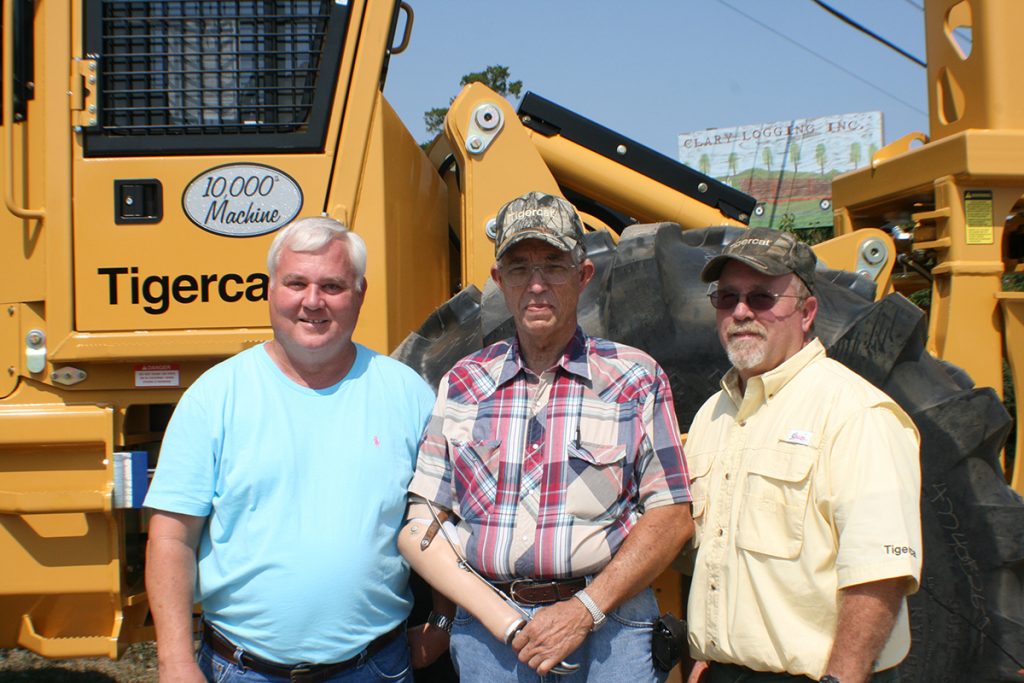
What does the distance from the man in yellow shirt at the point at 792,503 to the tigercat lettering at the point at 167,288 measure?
1.54 m

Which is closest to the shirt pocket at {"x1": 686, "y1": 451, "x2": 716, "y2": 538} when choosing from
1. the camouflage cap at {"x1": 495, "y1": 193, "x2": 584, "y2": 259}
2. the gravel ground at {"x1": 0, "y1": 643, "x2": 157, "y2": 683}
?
the camouflage cap at {"x1": 495, "y1": 193, "x2": 584, "y2": 259}

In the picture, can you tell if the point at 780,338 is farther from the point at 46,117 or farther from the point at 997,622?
the point at 46,117

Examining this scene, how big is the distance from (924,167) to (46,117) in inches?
114

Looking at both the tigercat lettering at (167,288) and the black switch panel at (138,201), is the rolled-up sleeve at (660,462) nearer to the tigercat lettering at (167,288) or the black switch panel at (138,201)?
the tigercat lettering at (167,288)

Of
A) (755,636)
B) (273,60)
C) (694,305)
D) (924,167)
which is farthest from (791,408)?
(273,60)

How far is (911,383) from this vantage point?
8.20ft

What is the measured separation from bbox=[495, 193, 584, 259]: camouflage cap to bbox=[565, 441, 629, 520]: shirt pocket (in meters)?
0.45

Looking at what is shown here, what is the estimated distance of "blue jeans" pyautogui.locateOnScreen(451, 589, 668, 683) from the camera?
1.83 metres

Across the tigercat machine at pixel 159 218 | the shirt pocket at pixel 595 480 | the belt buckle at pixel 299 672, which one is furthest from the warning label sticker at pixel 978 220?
the belt buckle at pixel 299 672

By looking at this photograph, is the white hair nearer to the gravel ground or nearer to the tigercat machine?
the tigercat machine

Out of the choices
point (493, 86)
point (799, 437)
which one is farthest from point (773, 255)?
point (493, 86)

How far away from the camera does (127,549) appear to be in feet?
9.56

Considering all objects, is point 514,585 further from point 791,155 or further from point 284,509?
point 791,155

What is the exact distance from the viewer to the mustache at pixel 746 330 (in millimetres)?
1885
